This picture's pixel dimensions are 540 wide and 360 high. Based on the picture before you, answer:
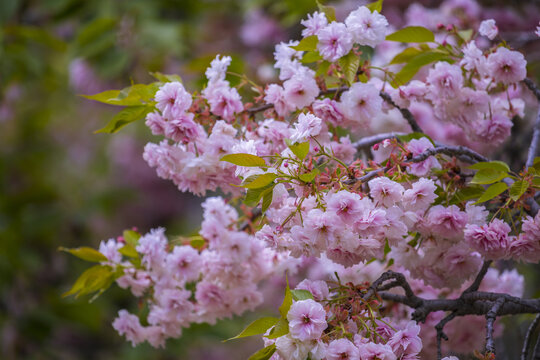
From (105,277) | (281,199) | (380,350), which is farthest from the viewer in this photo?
(105,277)

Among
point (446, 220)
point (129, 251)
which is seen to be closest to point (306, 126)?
point (446, 220)

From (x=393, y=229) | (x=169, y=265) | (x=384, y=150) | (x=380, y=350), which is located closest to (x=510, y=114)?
(x=384, y=150)

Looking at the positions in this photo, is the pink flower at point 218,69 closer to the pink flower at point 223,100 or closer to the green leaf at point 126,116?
the pink flower at point 223,100

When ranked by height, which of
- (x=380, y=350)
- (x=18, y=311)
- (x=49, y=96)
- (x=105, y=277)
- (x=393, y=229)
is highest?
(x=393, y=229)

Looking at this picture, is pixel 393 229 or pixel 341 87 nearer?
pixel 393 229

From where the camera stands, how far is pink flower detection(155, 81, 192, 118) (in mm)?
858

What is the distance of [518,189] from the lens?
2.54 feet

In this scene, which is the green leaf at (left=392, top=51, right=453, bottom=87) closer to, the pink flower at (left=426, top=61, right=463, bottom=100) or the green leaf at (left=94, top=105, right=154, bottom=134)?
the pink flower at (left=426, top=61, right=463, bottom=100)

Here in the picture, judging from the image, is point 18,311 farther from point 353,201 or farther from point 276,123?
point 353,201

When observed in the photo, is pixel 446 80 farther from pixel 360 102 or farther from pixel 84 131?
pixel 84 131

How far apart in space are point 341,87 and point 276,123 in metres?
0.13

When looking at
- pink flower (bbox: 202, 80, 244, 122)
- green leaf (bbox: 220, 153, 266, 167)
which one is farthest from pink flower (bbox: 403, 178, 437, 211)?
pink flower (bbox: 202, 80, 244, 122)

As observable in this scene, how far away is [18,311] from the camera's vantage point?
2.42m

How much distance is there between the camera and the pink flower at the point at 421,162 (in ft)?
2.72
